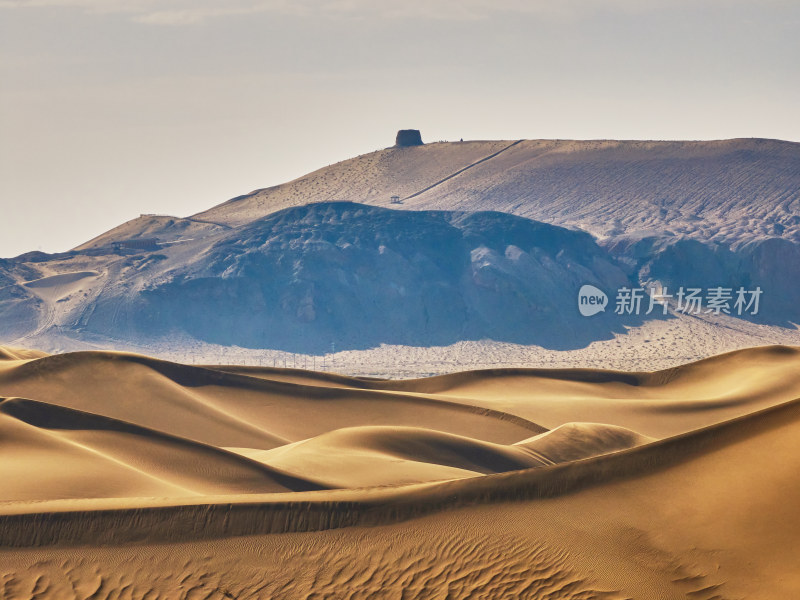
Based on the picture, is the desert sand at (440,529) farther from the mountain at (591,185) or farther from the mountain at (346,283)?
the mountain at (591,185)

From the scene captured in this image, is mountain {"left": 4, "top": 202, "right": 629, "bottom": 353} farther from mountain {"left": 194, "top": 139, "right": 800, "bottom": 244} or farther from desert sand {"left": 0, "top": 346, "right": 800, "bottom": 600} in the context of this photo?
desert sand {"left": 0, "top": 346, "right": 800, "bottom": 600}

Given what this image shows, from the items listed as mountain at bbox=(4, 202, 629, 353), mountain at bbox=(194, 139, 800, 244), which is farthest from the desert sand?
mountain at bbox=(194, 139, 800, 244)

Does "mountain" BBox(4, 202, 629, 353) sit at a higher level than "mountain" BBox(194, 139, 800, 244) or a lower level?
lower

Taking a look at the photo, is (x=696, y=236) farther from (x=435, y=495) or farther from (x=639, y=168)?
(x=435, y=495)

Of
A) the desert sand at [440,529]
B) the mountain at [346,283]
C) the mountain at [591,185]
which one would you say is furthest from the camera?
the mountain at [591,185]

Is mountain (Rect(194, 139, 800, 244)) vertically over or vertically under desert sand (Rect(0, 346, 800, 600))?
over

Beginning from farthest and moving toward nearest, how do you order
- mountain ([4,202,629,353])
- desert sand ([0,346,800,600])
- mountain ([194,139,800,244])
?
mountain ([194,139,800,244]) < mountain ([4,202,629,353]) < desert sand ([0,346,800,600])

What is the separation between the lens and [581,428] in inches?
1106

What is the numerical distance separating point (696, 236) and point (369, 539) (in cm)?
11397

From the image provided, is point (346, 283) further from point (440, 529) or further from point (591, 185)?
point (440, 529)

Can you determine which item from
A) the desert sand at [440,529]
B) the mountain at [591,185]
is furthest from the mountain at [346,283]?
the desert sand at [440,529]

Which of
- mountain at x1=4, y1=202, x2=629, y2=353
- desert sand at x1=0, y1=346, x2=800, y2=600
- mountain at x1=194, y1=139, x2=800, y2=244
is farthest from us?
mountain at x1=194, y1=139, x2=800, y2=244

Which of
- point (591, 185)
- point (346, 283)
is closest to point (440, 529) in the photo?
point (346, 283)

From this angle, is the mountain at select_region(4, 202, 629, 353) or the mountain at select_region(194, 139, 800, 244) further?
the mountain at select_region(194, 139, 800, 244)
